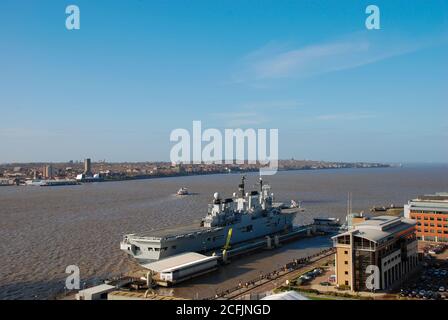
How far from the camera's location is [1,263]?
74.1ft

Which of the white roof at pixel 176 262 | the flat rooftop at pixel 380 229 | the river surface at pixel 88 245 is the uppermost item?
the flat rooftop at pixel 380 229

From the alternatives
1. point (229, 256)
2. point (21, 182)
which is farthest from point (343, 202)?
point (21, 182)

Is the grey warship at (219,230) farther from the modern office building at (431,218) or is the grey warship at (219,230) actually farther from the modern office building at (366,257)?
the modern office building at (431,218)

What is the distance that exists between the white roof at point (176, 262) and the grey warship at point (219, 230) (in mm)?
737

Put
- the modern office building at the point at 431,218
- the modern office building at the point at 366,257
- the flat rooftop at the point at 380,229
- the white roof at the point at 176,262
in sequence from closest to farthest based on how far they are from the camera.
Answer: the modern office building at the point at 366,257
the flat rooftop at the point at 380,229
the white roof at the point at 176,262
the modern office building at the point at 431,218

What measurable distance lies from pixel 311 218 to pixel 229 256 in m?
18.2

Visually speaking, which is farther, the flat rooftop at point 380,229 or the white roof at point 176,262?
the white roof at point 176,262

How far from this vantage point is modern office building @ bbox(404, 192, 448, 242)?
28688mm

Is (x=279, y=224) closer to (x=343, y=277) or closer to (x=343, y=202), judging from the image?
(x=343, y=277)

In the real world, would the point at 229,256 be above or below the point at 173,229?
below

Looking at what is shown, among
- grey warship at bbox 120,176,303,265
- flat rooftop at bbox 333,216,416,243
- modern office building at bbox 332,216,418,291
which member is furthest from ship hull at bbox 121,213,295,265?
flat rooftop at bbox 333,216,416,243

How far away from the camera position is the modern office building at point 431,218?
2869 centimetres

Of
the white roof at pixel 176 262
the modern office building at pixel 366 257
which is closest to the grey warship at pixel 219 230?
the white roof at pixel 176 262

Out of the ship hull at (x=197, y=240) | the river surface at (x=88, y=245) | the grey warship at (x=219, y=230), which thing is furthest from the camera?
the grey warship at (x=219, y=230)
